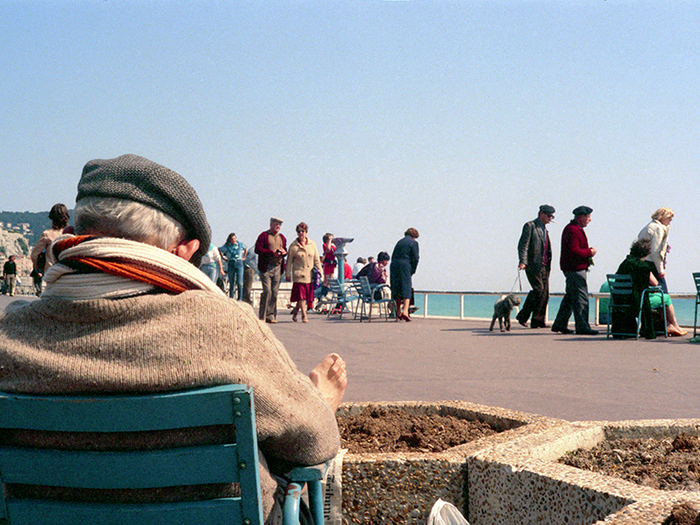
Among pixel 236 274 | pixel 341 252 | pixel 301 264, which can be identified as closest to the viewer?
pixel 301 264

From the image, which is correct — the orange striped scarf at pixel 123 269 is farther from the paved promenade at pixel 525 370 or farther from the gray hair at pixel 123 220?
the paved promenade at pixel 525 370

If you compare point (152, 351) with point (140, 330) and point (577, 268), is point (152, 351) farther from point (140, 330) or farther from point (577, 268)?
point (577, 268)

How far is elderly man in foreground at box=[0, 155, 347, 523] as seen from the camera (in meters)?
1.77

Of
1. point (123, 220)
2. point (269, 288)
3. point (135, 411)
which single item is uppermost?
point (123, 220)

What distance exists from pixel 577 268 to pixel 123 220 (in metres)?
12.8

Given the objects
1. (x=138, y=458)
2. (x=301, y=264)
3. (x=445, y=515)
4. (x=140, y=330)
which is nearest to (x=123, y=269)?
(x=140, y=330)

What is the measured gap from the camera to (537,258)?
15.3 metres

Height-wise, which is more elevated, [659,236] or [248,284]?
[659,236]

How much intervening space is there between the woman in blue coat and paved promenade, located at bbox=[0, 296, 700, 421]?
3.70 metres

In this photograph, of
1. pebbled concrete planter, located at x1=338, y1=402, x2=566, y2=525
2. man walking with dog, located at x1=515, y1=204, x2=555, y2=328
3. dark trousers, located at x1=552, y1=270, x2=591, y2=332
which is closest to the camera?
pebbled concrete planter, located at x1=338, y1=402, x2=566, y2=525

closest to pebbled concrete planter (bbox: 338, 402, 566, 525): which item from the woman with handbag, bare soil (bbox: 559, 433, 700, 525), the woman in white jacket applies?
bare soil (bbox: 559, 433, 700, 525)

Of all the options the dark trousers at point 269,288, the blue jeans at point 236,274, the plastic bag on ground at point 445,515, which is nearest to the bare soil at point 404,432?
the plastic bag on ground at point 445,515

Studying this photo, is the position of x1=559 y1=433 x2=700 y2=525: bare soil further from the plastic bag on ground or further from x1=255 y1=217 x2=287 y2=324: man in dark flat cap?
x1=255 y1=217 x2=287 y2=324: man in dark flat cap

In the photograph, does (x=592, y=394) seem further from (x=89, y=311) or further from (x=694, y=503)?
(x=89, y=311)
